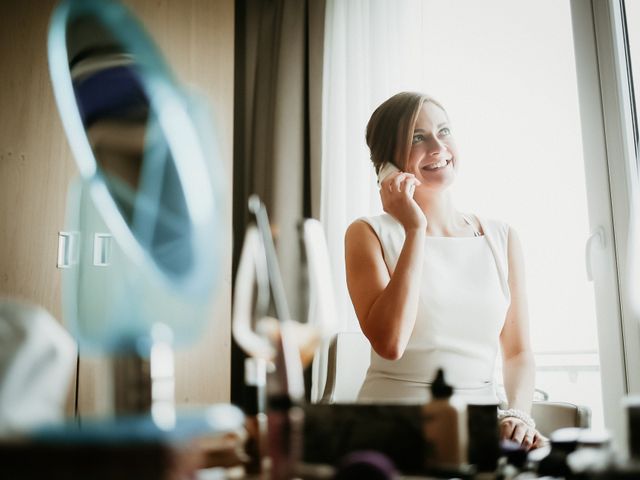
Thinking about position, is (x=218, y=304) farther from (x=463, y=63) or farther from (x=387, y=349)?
(x=463, y=63)

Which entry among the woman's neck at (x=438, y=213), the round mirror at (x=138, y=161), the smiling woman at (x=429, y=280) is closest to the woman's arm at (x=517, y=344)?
the smiling woman at (x=429, y=280)

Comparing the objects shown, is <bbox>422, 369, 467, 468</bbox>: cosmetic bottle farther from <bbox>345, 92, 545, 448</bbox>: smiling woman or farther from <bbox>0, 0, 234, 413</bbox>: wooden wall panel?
<bbox>0, 0, 234, 413</bbox>: wooden wall panel

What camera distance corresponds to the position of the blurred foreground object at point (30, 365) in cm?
49

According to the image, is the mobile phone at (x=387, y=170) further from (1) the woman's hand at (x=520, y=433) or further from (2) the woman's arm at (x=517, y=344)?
(1) the woman's hand at (x=520, y=433)

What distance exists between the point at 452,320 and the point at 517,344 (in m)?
0.20

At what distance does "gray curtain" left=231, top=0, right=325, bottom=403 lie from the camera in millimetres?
2514

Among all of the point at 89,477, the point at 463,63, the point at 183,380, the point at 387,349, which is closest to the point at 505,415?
the point at 387,349

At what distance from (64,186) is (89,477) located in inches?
61.8

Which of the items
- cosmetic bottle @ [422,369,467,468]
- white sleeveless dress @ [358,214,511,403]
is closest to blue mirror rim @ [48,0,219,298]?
cosmetic bottle @ [422,369,467,468]

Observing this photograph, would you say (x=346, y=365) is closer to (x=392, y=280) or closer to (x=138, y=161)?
(x=392, y=280)

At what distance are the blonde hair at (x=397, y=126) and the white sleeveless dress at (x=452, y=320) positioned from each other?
0.19 m

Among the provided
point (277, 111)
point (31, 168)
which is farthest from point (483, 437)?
point (277, 111)

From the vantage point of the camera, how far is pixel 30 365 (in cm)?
50

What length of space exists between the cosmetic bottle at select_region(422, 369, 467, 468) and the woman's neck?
1048mm
